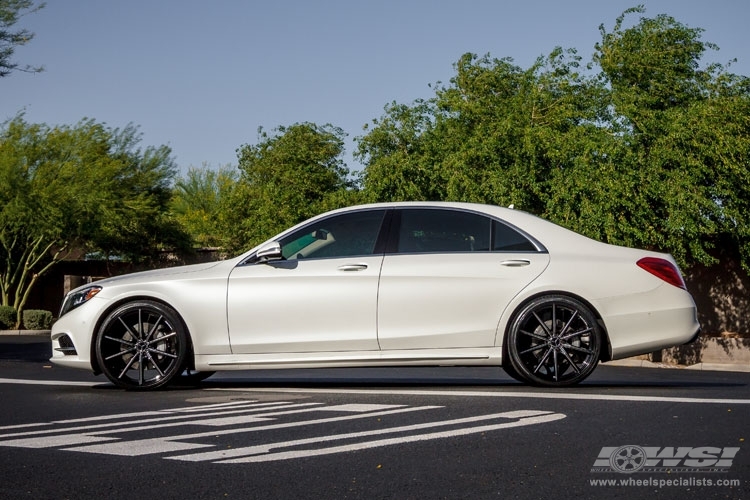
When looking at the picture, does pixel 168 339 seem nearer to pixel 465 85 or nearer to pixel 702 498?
pixel 702 498

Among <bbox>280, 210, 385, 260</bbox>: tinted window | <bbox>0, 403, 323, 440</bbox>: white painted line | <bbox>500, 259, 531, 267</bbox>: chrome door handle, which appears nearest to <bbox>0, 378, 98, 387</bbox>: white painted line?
<bbox>280, 210, 385, 260</bbox>: tinted window

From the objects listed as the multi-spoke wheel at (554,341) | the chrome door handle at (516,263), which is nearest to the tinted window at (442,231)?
the chrome door handle at (516,263)

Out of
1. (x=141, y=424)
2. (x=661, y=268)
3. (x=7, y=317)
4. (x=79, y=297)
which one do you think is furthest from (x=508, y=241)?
(x=7, y=317)

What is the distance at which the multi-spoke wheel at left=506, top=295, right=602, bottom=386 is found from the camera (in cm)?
932

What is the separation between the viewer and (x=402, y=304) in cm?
952

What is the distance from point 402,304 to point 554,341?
132cm

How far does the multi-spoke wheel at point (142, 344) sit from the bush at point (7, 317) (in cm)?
2827

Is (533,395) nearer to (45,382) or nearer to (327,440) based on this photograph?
(327,440)

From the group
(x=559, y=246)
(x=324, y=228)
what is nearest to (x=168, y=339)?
(x=324, y=228)

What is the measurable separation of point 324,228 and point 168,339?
5.60 ft

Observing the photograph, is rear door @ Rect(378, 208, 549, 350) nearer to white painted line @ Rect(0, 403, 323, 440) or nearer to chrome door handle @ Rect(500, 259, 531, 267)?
chrome door handle @ Rect(500, 259, 531, 267)

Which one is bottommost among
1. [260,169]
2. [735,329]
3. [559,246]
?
[735,329]

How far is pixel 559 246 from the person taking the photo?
962cm

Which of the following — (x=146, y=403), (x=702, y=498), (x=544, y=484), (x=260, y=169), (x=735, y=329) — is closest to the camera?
(x=702, y=498)
